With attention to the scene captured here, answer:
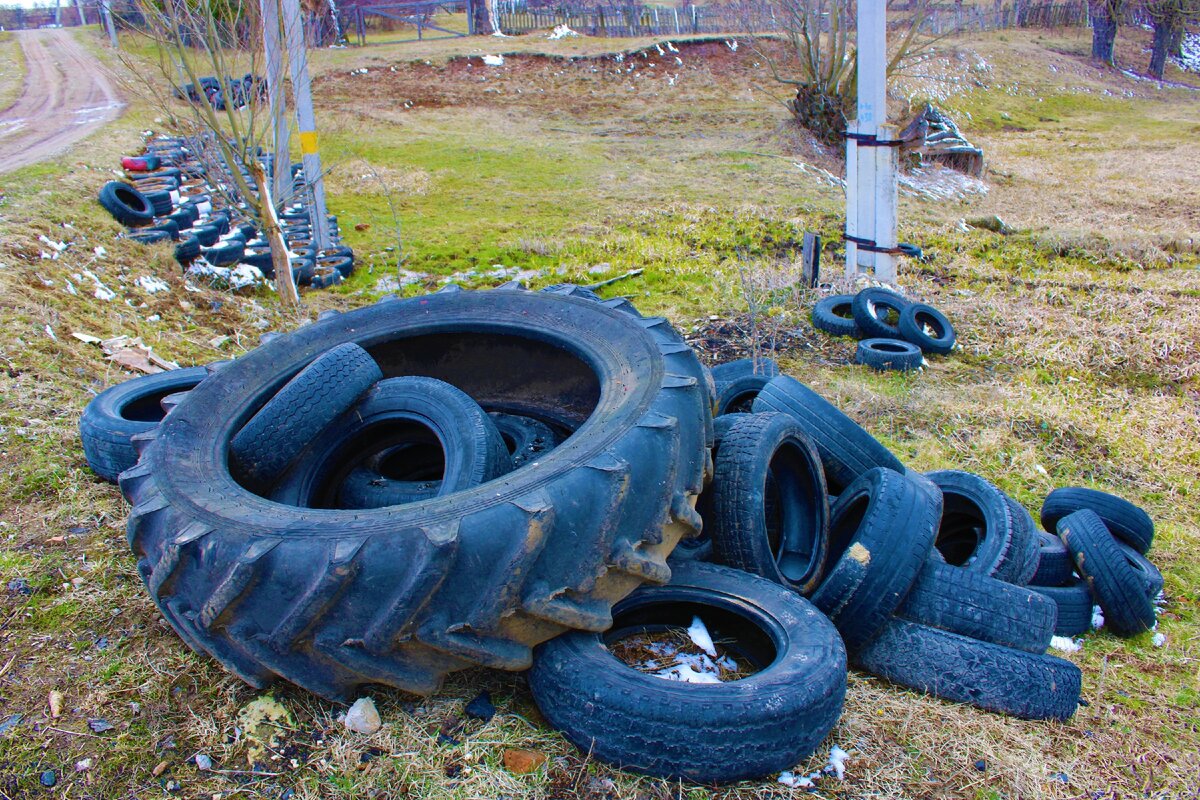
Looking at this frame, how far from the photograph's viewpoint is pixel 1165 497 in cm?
531

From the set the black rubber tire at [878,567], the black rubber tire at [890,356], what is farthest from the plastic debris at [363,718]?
the black rubber tire at [890,356]

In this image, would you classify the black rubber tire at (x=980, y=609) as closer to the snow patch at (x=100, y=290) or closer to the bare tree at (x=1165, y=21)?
the snow patch at (x=100, y=290)

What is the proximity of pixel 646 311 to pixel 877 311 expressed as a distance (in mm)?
2418

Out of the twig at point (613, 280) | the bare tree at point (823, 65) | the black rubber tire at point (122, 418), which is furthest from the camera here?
the bare tree at point (823, 65)

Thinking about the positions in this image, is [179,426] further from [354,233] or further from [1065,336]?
[354,233]

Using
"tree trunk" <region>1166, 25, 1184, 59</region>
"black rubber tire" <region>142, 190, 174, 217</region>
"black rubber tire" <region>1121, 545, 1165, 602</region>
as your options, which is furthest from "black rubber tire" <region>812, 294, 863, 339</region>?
"tree trunk" <region>1166, 25, 1184, 59</region>

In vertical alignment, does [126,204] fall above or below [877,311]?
above

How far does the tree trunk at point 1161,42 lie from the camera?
100 feet

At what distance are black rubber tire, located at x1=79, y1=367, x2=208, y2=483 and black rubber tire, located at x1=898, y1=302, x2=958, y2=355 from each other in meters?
6.13

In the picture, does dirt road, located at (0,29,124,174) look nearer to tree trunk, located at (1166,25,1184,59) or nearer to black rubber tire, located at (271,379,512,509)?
black rubber tire, located at (271,379,512,509)

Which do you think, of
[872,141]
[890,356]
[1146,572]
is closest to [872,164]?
[872,141]

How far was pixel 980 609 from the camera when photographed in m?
3.42

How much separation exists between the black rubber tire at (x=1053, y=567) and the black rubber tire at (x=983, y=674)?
955 mm

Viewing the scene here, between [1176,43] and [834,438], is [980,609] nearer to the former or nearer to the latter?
[834,438]
